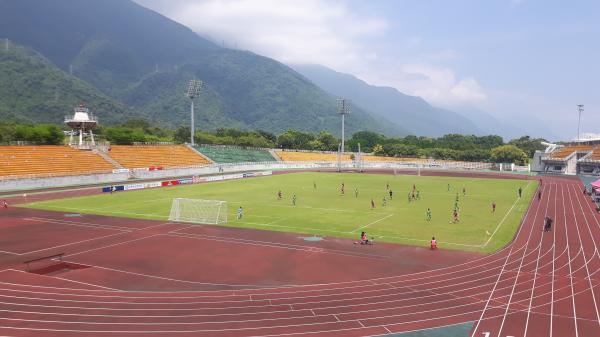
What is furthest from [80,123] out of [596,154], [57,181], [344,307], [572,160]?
[596,154]

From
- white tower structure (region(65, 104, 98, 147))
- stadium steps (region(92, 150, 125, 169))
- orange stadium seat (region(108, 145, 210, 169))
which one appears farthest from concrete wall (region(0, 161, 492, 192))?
white tower structure (region(65, 104, 98, 147))

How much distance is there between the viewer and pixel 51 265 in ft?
85.3

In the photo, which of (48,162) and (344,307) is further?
(48,162)

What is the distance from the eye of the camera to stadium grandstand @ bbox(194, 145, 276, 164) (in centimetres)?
11225

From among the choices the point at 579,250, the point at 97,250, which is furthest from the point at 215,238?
the point at 579,250

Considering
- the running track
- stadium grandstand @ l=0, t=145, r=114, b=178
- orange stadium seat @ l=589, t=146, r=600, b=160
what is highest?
orange stadium seat @ l=589, t=146, r=600, b=160

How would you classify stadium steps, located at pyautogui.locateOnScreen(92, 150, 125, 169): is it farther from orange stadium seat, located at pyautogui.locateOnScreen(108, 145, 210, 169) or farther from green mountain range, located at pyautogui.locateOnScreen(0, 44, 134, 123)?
green mountain range, located at pyautogui.locateOnScreen(0, 44, 134, 123)

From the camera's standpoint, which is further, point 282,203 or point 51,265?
point 282,203

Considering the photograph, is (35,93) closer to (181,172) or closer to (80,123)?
(80,123)

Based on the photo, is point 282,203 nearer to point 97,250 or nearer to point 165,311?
point 97,250

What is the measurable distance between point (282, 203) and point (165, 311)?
1339 inches

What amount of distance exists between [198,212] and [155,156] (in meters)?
57.1

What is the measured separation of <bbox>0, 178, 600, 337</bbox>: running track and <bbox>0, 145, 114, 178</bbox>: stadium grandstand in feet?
168

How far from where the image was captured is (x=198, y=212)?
43594mm
